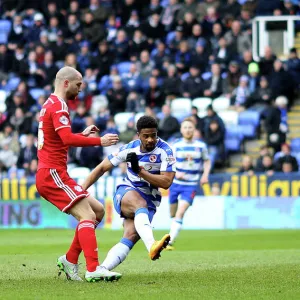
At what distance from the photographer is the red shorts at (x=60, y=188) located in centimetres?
1038

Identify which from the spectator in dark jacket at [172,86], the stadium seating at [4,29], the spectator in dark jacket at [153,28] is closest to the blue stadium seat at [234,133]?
the spectator in dark jacket at [172,86]

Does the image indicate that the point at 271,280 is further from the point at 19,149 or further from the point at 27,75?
the point at 27,75

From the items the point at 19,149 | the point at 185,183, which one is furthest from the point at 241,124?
the point at 185,183

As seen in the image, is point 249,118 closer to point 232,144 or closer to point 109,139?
point 232,144

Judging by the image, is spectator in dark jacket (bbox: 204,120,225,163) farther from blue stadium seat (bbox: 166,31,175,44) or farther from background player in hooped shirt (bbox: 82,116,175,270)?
background player in hooped shirt (bbox: 82,116,175,270)

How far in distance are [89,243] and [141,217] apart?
0.78m

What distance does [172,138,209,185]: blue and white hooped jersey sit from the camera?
1767 cm

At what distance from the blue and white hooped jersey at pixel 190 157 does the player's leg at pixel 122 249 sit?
6456mm

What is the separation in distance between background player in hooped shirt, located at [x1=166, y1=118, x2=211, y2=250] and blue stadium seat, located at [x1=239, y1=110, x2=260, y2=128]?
25.7ft

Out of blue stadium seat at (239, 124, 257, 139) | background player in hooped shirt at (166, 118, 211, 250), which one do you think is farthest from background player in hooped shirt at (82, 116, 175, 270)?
blue stadium seat at (239, 124, 257, 139)

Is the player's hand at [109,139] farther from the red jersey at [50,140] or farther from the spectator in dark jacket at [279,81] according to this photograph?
the spectator in dark jacket at [279,81]

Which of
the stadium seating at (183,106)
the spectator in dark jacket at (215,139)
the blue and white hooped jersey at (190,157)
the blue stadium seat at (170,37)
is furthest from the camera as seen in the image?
the blue stadium seat at (170,37)

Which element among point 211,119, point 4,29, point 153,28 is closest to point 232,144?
point 211,119

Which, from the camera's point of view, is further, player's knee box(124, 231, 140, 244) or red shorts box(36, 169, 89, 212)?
player's knee box(124, 231, 140, 244)
